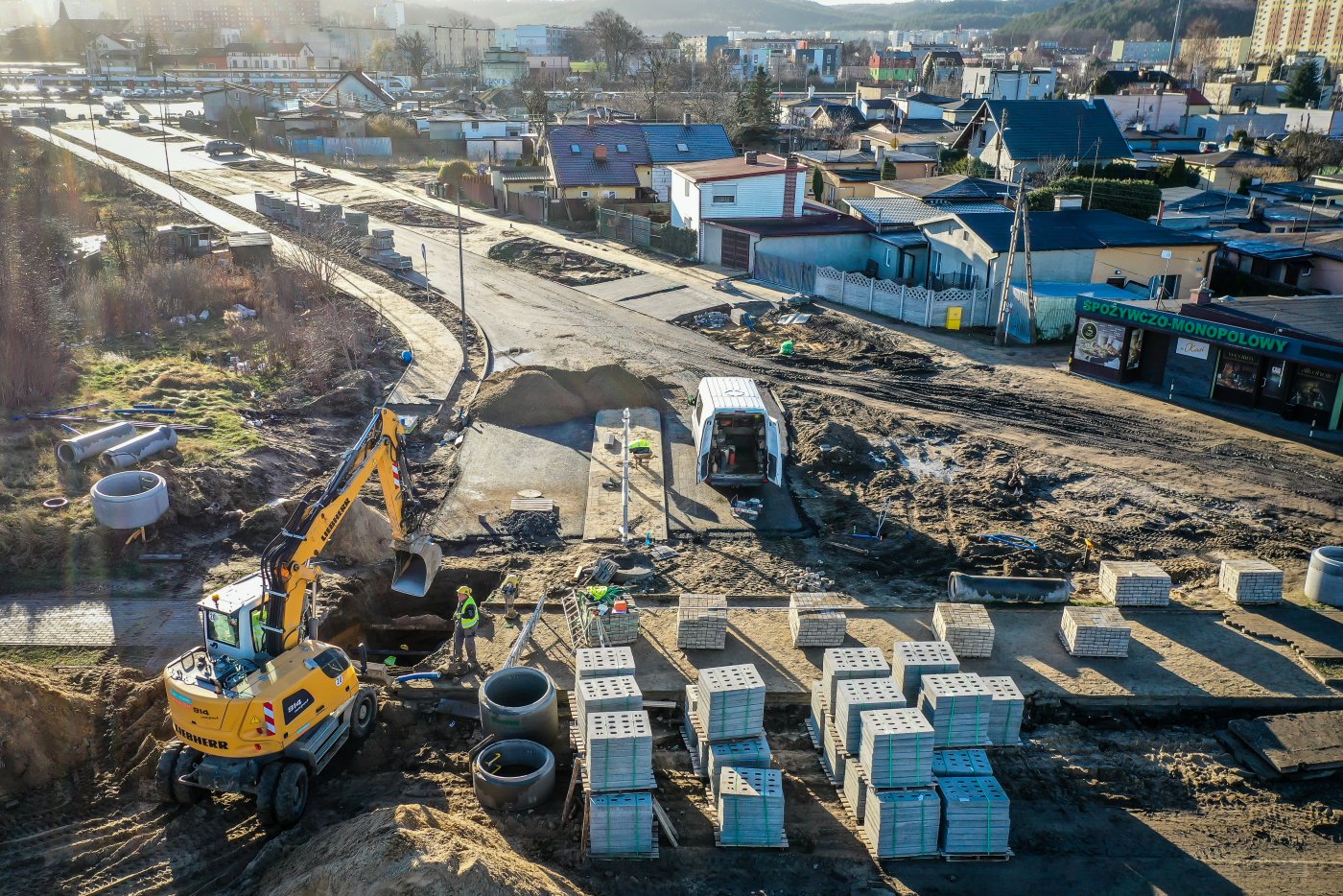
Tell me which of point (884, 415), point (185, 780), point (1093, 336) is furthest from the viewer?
point (1093, 336)

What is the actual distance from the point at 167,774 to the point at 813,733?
7.83 m

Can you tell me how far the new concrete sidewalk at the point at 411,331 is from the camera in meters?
27.0

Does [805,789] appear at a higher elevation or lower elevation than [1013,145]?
lower

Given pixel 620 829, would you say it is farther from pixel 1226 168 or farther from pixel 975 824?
pixel 1226 168

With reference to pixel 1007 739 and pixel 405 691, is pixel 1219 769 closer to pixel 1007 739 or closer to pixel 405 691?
pixel 1007 739

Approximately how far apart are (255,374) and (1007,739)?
21008 mm

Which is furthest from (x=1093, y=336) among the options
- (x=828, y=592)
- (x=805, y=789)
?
(x=805, y=789)

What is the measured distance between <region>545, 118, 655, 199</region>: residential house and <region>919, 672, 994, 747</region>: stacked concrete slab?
39632 mm

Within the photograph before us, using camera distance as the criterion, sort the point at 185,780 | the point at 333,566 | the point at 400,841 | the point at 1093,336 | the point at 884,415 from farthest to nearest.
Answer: the point at 1093,336 < the point at 884,415 < the point at 333,566 < the point at 185,780 < the point at 400,841

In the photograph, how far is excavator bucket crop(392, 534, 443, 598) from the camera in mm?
14062

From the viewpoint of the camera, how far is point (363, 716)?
42.9ft

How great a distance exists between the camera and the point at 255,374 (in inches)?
1045

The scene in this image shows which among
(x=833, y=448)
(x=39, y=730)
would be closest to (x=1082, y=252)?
(x=833, y=448)

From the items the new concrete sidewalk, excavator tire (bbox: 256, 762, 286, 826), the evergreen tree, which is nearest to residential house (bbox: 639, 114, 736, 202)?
the new concrete sidewalk
